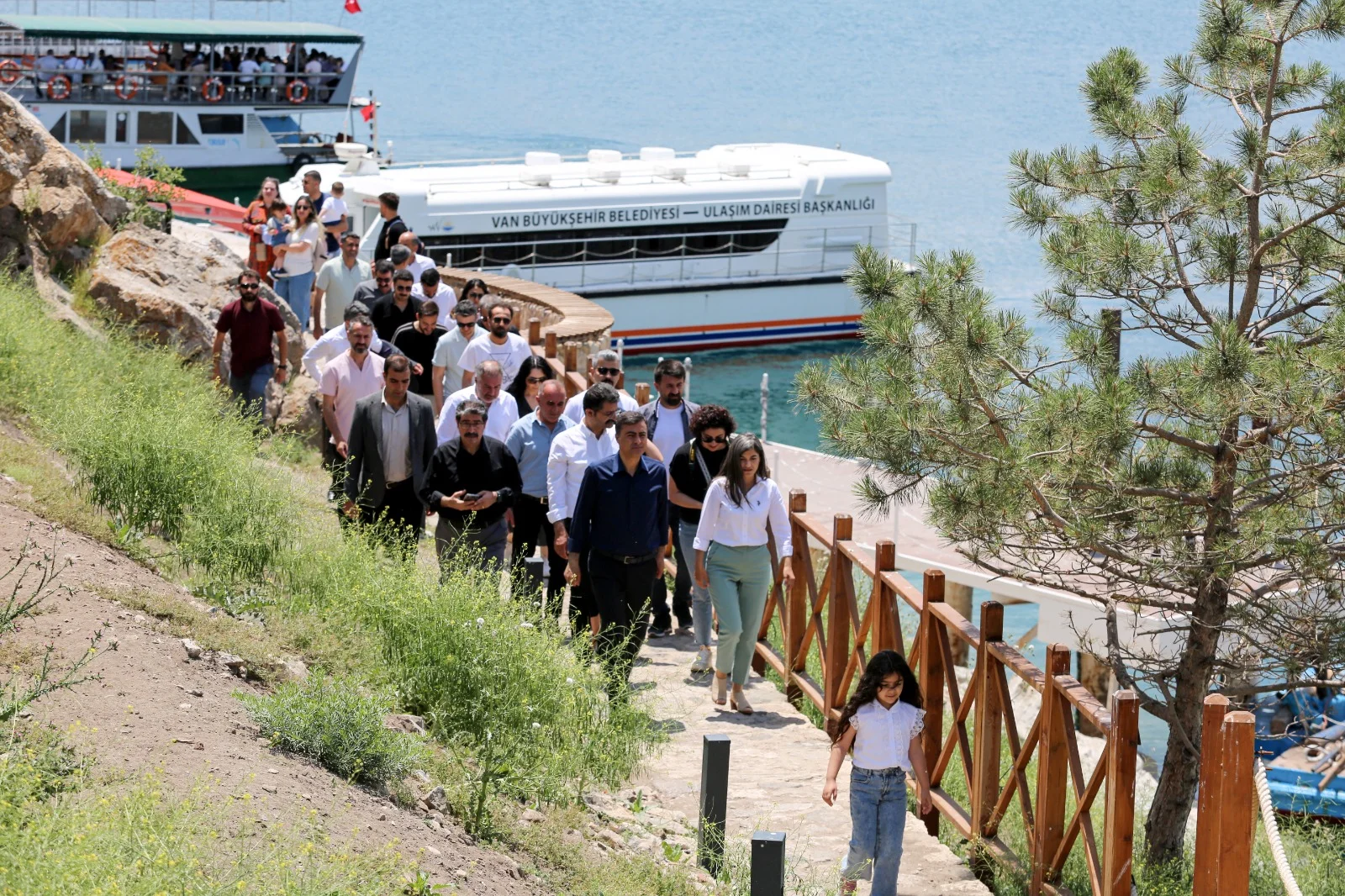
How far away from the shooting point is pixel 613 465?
7840 millimetres

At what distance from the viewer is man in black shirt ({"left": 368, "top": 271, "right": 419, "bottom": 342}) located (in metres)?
11.3

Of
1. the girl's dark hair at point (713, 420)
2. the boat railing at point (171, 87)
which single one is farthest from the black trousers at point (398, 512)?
the boat railing at point (171, 87)

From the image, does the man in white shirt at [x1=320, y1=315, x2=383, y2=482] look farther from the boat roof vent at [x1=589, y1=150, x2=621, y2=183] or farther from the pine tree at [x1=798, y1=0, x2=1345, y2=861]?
the boat roof vent at [x1=589, y1=150, x2=621, y2=183]

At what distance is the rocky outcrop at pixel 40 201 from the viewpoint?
12508 mm

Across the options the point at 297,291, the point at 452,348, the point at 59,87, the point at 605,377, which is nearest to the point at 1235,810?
the point at 605,377

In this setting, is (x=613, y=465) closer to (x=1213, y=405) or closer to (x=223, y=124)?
(x=1213, y=405)

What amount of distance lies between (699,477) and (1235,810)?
4129 millimetres

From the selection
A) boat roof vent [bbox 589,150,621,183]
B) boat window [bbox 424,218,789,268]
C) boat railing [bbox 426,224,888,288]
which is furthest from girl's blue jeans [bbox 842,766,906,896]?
boat roof vent [bbox 589,150,621,183]

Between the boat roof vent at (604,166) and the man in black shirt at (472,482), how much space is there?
935 inches

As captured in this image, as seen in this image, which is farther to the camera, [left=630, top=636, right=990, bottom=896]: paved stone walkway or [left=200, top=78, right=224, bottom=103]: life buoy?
[left=200, top=78, right=224, bottom=103]: life buoy

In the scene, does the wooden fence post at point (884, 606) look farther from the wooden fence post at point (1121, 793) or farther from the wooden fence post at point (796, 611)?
the wooden fence post at point (1121, 793)

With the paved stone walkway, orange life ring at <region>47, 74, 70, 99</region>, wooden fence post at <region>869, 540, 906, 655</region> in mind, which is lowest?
the paved stone walkway

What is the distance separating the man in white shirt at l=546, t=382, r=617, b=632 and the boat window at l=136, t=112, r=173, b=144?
36050 millimetres

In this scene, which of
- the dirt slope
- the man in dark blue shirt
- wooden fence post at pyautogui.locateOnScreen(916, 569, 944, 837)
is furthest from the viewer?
the man in dark blue shirt
